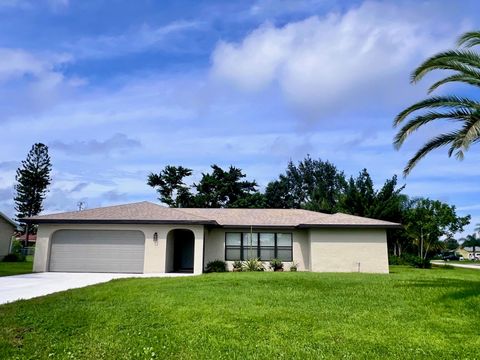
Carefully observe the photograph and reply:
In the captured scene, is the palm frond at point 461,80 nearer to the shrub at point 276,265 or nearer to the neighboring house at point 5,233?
the shrub at point 276,265

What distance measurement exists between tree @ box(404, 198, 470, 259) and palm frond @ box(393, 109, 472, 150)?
21.3 m

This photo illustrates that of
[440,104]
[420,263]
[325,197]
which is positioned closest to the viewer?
[440,104]

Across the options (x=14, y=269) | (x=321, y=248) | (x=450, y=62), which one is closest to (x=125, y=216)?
(x=14, y=269)

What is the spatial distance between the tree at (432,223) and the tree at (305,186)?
1811 centimetres

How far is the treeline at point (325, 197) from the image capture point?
30234mm

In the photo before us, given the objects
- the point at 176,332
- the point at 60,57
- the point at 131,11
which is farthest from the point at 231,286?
the point at 60,57

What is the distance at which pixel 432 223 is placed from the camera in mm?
29516

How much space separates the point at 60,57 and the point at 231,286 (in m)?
10.1

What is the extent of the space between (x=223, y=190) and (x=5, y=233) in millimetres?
22689

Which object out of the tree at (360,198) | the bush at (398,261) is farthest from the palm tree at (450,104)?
the tree at (360,198)

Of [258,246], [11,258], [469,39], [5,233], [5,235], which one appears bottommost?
[11,258]

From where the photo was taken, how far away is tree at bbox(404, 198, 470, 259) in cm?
2947

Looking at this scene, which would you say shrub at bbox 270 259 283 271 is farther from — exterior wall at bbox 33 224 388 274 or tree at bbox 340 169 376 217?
tree at bbox 340 169 376 217

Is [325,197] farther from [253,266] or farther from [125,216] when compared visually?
[125,216]
